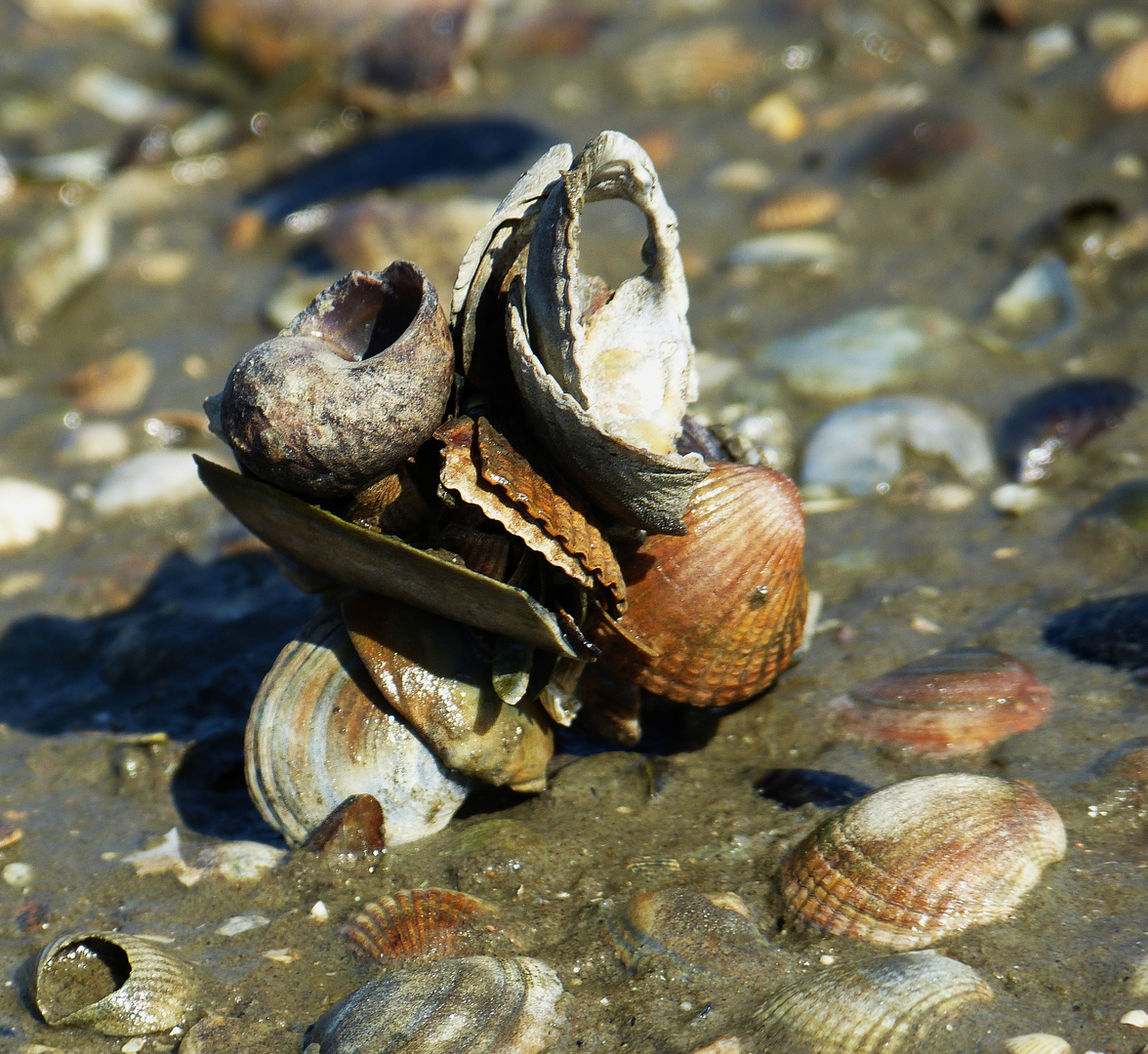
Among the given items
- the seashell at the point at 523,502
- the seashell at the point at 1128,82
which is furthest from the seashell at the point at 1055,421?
the seashell at the point at 1128,82

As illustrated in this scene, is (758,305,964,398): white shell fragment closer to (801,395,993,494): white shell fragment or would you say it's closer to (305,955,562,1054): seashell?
(801,395,993,494): white shell fragment

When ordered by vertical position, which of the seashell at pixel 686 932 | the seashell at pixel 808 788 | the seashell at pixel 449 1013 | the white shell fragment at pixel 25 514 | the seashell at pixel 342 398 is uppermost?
the seashell at pixel 342 398

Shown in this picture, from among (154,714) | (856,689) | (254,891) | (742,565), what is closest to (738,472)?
(742,565)

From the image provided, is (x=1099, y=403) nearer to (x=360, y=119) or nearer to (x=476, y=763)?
(x=476, y=763)

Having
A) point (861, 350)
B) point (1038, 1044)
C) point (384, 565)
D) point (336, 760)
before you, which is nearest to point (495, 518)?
point (384, 565)

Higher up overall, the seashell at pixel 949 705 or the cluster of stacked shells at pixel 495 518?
the cluster of stacked shells at pixel 495 518

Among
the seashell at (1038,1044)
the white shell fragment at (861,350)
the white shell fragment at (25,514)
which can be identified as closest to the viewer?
the seashell at (1038,1044)

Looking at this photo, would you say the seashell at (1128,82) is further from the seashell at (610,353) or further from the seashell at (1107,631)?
the seashell at (610,353)

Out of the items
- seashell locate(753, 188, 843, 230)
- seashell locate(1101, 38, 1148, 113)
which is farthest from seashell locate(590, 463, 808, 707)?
seashell locate(1101, 38, 1148, 113)
